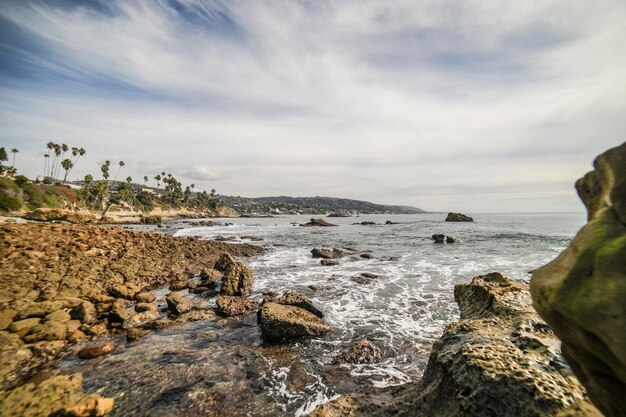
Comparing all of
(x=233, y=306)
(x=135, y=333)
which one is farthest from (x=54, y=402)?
(x=233, y=306)

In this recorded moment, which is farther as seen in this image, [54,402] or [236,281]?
[236,281]

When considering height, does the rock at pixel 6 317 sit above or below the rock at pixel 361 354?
above

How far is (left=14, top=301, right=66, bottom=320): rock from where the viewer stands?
29.5 ft

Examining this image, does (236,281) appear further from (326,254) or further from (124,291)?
(326,254)

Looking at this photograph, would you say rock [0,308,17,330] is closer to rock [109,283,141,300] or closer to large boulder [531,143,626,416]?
rock [109,283,141,300]

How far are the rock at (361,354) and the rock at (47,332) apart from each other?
8734mm

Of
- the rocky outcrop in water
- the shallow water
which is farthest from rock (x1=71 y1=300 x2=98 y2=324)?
the rocky outcrop in water

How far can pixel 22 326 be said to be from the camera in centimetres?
833

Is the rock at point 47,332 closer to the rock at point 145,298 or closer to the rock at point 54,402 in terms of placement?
the rock at point 54,402

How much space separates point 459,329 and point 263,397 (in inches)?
179

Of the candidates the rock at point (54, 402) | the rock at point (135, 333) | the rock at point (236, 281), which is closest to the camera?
the rock at point (54, 402)

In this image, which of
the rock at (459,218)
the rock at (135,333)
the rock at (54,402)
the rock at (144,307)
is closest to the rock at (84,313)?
the rock at (144,307)

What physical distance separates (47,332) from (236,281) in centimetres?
735

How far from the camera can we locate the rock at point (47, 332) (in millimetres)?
8126
